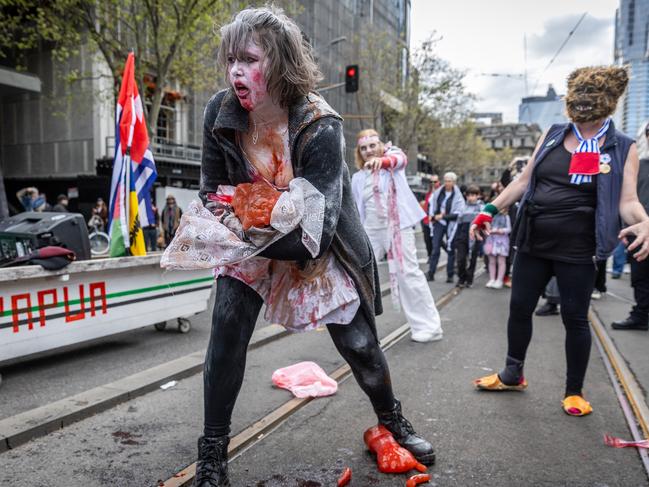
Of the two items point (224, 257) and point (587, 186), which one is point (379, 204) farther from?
point (224, 257)

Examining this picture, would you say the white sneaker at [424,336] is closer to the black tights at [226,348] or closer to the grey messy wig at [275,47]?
the black tights at [226,348]

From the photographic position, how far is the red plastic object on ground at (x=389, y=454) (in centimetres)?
245

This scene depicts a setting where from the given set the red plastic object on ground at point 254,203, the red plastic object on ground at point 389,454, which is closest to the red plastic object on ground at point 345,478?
the red plastic object on ground at point 389,454

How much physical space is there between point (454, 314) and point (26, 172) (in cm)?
2429

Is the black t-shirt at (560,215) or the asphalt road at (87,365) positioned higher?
the black t-shirt at (560,215)

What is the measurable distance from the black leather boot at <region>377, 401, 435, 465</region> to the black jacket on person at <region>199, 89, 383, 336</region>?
1.54ft

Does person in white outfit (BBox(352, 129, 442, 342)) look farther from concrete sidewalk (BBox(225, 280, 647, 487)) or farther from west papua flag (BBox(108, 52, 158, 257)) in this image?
west papua flag (BBox(108, 52, 158, 257))

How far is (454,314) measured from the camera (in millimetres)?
6738

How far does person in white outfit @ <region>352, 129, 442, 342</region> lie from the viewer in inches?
201

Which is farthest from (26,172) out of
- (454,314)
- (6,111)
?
(454,314)

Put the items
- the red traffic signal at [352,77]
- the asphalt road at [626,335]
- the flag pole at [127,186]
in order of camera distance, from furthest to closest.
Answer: the red traffic signal at [352,77]
the flag pole at [127,186]
the asphalt road at [626,335]

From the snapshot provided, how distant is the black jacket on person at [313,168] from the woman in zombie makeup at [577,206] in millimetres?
1416

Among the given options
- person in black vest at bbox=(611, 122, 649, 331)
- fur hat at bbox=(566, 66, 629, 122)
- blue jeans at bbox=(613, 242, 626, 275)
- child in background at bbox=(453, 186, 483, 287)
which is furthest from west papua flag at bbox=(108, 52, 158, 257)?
blue jeans at bbox=(613, 242, 626, 275)

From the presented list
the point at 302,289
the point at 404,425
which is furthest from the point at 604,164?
the point at 302,289
